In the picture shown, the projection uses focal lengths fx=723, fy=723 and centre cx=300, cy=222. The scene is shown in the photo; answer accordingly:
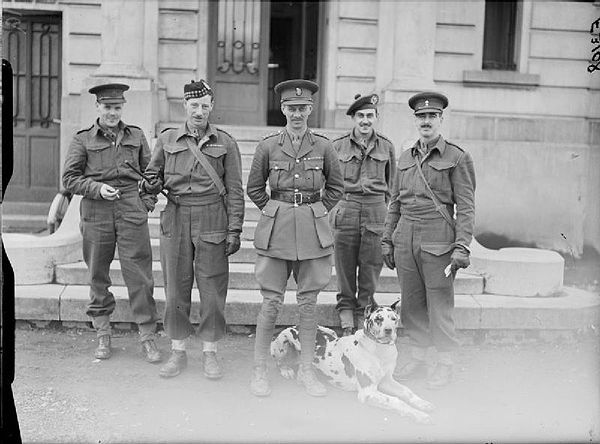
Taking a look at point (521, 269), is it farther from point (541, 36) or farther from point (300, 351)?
point (541, 36)

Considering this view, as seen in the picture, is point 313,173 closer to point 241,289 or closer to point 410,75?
point 241,289

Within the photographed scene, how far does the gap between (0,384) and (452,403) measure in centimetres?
403

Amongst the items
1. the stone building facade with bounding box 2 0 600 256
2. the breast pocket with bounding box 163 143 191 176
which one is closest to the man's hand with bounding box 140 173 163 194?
the breast pocket with bounding box 163 143 191 176

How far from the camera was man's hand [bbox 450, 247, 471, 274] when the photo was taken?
5.82 meters

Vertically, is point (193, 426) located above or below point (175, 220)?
below

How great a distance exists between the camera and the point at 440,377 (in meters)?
6.02

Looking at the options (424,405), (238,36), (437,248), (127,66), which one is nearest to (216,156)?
(437,248)

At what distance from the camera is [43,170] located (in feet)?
39.9

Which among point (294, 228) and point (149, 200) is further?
point (149, 200)

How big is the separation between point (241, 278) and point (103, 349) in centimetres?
180

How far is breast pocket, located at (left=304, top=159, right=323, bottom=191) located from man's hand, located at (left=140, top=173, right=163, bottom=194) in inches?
48.3

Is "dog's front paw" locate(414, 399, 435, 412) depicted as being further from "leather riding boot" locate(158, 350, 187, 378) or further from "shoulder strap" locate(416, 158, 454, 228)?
"leather riding boot" locate(158, 350, 187, 378)

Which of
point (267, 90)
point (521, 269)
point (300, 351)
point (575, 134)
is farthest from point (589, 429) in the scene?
point (267, 90)

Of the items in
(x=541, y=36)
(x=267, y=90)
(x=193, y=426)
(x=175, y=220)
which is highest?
(x=541, y=36)
